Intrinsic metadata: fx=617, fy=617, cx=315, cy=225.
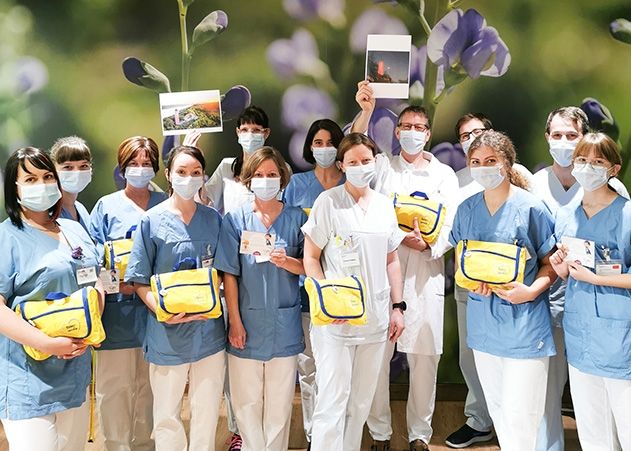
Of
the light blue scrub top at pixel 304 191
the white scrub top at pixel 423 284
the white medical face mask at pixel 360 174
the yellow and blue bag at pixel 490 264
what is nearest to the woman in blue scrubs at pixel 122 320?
the light blue scrub top at pixel 304 191

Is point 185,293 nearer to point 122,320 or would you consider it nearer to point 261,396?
point 122,320

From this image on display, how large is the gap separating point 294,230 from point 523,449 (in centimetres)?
145

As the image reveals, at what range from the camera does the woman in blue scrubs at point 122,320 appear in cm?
301

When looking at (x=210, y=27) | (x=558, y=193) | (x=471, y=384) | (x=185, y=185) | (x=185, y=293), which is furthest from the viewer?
(x=210, y=27)

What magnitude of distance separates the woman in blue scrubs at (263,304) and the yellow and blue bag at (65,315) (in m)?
0.68

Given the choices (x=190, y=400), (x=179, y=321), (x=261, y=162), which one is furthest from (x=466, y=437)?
(x=261, y=162)

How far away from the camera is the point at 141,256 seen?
9.09 feet

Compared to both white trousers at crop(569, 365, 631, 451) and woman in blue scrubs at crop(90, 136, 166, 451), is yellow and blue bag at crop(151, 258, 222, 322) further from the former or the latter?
white trousers at crop(569, 365, 631, 451)

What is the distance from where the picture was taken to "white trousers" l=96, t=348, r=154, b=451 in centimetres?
304

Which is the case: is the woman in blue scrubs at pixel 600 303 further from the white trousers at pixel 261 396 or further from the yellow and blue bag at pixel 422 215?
the white trousers at pixel 261 396

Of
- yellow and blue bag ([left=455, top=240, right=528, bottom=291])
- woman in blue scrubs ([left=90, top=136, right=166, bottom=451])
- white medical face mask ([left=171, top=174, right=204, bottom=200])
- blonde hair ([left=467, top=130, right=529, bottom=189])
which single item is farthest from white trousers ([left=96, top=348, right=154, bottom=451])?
blonde hair ([left=467, top=130, right=529, bottom=189])

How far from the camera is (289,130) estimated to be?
169 inches

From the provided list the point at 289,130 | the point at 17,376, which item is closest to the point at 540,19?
the point at 289,130

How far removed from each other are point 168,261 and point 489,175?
150cm
